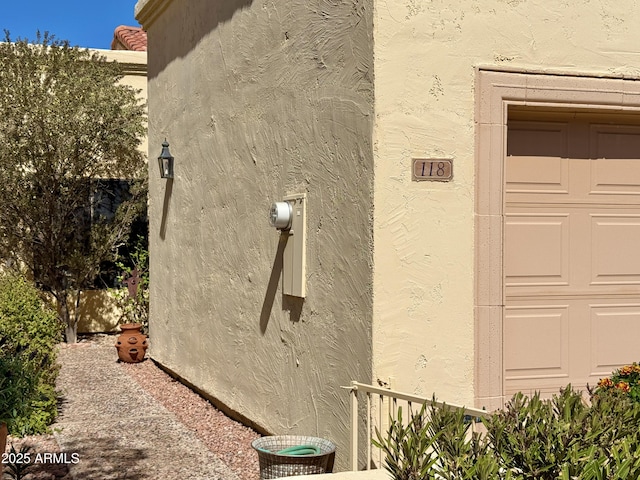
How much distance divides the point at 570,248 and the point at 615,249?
33cm

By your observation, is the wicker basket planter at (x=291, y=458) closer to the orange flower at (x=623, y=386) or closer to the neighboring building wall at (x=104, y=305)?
the orange flower at (x=623, y=386)

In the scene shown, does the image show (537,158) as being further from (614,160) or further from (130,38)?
(130,38)

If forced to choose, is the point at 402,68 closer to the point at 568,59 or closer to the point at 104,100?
the point at 568,59

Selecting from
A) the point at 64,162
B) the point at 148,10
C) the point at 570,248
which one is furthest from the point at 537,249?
the point at 64,162

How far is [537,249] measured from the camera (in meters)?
5.25

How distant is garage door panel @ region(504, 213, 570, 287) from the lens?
→ 17.0 ft

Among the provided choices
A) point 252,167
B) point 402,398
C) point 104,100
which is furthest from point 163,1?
point 402,398

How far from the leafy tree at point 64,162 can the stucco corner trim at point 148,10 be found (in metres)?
1.41

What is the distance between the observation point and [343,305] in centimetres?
509

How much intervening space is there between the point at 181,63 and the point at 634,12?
5284mm

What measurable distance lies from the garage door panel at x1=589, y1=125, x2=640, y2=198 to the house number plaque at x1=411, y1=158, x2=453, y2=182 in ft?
3.78

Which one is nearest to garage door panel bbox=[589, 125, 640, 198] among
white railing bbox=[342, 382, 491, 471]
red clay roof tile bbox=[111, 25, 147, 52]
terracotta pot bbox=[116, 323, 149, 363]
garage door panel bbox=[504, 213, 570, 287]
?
garage door panel bbox=[504, 213, 570, 287]

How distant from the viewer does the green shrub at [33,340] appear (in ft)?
22.1

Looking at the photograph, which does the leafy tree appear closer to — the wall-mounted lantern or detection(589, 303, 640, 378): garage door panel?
the wall-mounted lantern
